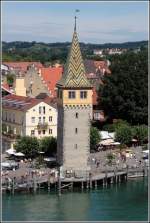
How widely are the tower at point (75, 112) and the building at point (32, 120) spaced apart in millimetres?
5052

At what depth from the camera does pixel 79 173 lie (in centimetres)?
2494

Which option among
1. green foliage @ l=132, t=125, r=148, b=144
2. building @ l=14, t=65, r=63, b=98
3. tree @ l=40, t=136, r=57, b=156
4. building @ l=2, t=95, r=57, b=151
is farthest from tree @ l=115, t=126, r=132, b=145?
building @ l=14, t=65, r=63, b=98

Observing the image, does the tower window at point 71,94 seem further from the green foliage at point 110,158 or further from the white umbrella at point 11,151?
the white umbrella at point 11,151

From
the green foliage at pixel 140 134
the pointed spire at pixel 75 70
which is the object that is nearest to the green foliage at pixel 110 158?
the pointed spire at pixel 75 70

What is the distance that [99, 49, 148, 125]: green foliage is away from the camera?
3403 centimetres

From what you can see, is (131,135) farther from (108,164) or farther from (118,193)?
(118,193)

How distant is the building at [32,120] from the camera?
30.3m

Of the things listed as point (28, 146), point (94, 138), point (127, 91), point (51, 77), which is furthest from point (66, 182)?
point (51, 77)

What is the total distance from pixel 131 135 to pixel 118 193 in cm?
701

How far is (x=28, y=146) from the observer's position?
88.1 feet

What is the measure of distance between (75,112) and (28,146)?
2701mm

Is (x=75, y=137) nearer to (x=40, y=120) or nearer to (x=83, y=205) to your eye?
(x=83, y=205)

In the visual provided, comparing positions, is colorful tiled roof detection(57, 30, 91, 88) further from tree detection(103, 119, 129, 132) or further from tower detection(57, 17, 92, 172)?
tree detection(103, 119, 129, 132)

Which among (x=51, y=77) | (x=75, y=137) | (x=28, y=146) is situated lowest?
(x=28, y=146)
